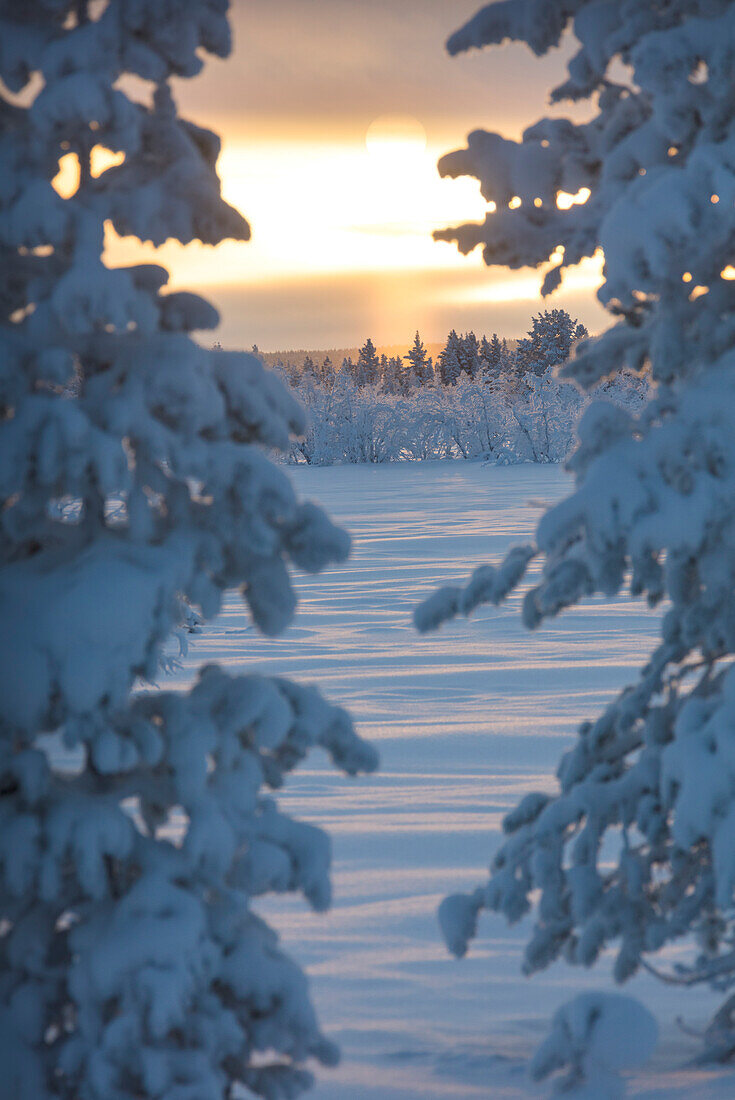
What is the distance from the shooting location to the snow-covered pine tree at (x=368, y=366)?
558 ft

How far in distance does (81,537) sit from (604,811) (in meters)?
1.94

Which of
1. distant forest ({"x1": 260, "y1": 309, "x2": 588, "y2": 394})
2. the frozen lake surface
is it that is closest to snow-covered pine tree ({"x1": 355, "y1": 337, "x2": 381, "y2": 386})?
distant forest ({"x1": 260, "y1": 309, "x2": 588, "y2": 394})

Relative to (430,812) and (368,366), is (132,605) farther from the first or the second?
(368,366)

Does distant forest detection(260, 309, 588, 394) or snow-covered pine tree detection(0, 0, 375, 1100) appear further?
distant forest detection(260, 309, 588, 394)

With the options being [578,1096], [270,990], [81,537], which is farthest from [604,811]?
[81,537]

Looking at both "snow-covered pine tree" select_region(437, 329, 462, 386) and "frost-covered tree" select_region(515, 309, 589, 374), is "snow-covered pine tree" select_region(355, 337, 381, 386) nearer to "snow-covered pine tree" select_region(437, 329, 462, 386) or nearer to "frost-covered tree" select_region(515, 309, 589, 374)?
"snow-covered pine tree" select_region(437, 329, 462, 386)

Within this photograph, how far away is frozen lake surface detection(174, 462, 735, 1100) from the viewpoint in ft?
14.4

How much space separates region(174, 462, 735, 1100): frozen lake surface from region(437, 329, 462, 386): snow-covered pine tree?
381 feet

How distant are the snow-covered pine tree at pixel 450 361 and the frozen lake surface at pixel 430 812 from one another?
11599cm

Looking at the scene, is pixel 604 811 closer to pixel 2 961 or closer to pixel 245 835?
pixel 245 835

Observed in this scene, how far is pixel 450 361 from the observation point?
5261 inches

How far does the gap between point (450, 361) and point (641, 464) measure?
132 m

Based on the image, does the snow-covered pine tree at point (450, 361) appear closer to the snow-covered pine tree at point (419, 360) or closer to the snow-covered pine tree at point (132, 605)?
the snow-covered pine tree at point (419, 360)

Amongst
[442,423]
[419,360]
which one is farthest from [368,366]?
[442,423]
